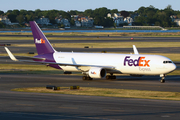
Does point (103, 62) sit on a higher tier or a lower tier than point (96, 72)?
higher

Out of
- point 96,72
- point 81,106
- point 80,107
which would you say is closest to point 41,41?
point 96,72

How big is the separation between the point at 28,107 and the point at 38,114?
2.95 metres

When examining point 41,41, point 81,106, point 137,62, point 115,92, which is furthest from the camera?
point 41,41

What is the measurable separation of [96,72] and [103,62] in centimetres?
323

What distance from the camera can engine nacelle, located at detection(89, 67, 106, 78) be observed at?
159 ft

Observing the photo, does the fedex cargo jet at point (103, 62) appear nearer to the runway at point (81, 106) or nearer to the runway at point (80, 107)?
Answer: the runway at point (81, 106)

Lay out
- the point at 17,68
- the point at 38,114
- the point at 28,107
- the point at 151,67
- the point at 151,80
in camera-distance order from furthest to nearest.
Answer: the point at 17,68, the point at 151,80, the point at 151,67, the point at 28,107, the point at 38,114

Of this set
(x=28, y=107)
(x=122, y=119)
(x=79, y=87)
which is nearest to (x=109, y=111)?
(x=122, y=119)

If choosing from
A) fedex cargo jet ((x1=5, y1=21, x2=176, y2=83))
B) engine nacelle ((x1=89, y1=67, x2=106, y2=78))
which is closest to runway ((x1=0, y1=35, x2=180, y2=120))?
engine nacelle ((x1=89, y1=67, x2=106, y2=78))

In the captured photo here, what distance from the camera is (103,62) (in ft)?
169

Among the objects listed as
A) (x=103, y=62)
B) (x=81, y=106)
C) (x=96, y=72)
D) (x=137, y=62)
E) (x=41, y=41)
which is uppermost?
(x=41, y=41)

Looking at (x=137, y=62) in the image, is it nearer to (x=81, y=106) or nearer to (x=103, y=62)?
(x=103, y=62)

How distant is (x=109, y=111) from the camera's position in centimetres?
2811

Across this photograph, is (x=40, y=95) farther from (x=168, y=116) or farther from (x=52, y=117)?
(x=168, y=116)
